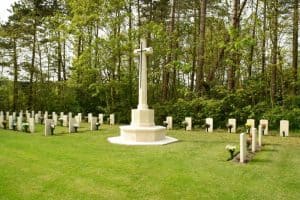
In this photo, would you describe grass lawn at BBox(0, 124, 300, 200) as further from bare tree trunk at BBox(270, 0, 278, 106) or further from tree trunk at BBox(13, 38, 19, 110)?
tree trunk at BBox(13, 38, 19, 110)

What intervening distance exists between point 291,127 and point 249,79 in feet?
20.2

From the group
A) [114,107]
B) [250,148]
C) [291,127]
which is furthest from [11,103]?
[250,148]

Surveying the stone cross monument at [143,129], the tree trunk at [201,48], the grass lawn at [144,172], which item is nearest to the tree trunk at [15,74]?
the tree trunk at [201,48]

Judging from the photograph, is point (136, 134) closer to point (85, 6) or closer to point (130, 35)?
point (130, 35)

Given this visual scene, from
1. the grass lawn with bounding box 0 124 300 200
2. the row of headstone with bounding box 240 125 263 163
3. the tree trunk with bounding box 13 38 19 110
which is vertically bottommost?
the grass lawn with bounding box 0 124 300 200

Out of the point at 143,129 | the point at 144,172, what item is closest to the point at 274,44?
the point at 143,129

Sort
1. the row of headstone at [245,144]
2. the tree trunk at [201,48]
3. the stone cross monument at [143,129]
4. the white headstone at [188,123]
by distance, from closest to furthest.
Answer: the row of headstone at [245,144], the stone cross monument at [143,129], the white headstone at [188,123], the tree trunk at [201,48]

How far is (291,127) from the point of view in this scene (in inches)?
663

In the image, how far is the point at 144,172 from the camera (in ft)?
26.1

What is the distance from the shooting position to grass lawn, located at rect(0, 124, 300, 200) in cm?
651

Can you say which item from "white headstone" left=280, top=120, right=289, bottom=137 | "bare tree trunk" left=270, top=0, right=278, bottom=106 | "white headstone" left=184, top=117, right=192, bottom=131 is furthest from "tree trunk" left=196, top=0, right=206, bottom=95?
"white headstone" left=280, top=120, right=289, bottom=137

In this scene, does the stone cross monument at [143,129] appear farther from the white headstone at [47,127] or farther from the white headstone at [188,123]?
the white headstone at [188,123]

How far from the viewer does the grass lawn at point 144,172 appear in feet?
21.4

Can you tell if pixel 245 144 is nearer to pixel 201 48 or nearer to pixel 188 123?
pixel 188 123
